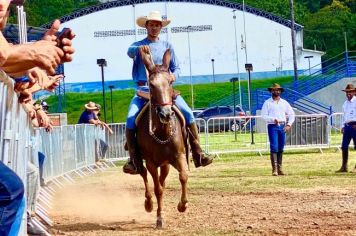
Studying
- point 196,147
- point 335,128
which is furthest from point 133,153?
point 335,128

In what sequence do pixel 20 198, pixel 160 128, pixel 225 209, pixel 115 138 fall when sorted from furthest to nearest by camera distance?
pixel 115 138
pixel 225 209
pixel 160 128
pixel 20 198

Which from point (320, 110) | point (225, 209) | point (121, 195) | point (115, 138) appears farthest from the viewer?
point (320, 110)

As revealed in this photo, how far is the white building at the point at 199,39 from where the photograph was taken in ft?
276

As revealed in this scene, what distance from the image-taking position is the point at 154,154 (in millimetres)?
11680

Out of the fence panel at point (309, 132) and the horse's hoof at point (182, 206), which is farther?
the fence panel at point (309, 132)

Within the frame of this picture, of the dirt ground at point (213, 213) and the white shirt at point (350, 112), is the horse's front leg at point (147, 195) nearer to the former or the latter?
the dirt ground at point (213, 213)

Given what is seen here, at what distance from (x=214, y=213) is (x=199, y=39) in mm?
73709

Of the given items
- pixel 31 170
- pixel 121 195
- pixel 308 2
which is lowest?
pixel 121 195

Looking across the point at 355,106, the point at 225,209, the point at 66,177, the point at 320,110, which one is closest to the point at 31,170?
the point at 225,209

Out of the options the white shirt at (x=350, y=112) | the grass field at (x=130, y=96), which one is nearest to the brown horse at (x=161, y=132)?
the white shirt at (x=350, y=112)

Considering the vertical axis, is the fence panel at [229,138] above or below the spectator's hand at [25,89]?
below

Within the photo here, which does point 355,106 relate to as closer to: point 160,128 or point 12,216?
point 160,128

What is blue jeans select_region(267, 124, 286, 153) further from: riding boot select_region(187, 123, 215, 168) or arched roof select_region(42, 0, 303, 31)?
arched roof select_region(42, 0, 303, 31)

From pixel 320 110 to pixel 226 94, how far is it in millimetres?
22272
